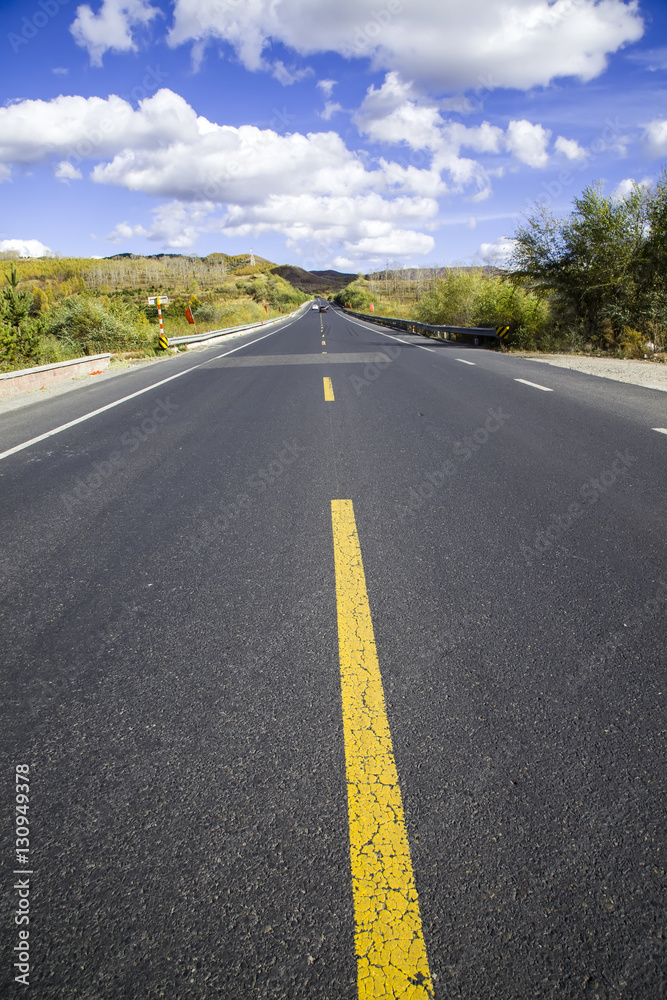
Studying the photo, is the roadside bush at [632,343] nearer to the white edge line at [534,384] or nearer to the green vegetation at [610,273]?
the green vegetation at [610,273]

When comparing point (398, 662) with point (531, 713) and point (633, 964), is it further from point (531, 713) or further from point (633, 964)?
point (633, 964)

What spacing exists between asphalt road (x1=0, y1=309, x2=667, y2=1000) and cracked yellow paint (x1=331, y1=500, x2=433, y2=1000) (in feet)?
0.11

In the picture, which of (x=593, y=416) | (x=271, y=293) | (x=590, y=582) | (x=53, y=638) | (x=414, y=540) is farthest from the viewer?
Answer: (x=271, y=293)

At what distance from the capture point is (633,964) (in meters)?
1.41

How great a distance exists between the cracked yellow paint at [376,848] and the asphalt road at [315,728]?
3 cm

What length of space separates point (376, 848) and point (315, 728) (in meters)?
0.54

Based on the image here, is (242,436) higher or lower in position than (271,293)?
lower

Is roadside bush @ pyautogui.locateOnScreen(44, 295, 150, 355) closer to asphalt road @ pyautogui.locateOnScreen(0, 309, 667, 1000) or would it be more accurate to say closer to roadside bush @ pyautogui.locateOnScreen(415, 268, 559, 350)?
roadside bush @ pyautogui.locateOnScreen(415, 268, 559, 350)

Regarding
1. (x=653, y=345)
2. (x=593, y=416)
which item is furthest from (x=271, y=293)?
(x=593, y=416)

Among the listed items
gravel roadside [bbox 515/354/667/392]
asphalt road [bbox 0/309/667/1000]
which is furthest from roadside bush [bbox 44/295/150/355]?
asphalt road [bbox 0/309/667/1000]

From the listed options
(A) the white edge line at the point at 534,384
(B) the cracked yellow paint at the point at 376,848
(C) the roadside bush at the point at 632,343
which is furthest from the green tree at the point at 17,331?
(C) the roadside bush at the point at 632,343

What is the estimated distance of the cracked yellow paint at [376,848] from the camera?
140cm

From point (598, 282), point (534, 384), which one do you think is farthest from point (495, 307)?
point (534, 384)

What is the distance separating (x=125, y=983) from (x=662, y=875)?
4.91 ft
